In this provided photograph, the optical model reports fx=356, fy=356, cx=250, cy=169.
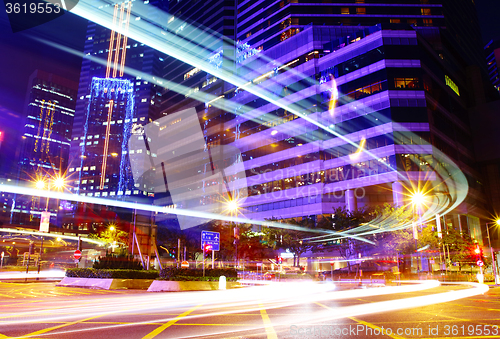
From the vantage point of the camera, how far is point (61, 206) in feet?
489

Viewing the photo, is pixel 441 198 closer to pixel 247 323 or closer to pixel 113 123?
pixel 247 323

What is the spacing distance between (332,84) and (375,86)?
27.5 feet

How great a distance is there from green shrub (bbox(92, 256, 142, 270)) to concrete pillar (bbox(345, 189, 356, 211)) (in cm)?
4084

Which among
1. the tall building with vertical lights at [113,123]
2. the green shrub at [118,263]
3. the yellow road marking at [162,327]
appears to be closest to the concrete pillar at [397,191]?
the green shrub at [118,263]

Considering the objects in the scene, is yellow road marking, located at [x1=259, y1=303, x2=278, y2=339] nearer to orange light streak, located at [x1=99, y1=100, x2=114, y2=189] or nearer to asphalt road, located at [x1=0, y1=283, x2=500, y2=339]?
asphalt road, located at [x1=0, y1=283, x2=500, y2=339]

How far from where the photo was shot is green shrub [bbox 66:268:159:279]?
24.7m

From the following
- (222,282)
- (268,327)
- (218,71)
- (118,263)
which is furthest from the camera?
(218,71)

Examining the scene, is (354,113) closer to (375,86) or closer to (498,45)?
(375,86)

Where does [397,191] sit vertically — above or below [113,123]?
below

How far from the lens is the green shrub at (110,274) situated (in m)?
24.7

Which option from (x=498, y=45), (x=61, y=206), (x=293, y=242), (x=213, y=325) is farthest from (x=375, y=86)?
(x=61, y=206)

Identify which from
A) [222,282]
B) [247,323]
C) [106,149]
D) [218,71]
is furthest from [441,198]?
[106,149]

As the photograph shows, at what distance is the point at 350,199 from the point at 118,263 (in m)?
42.8

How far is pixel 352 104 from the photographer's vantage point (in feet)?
203
